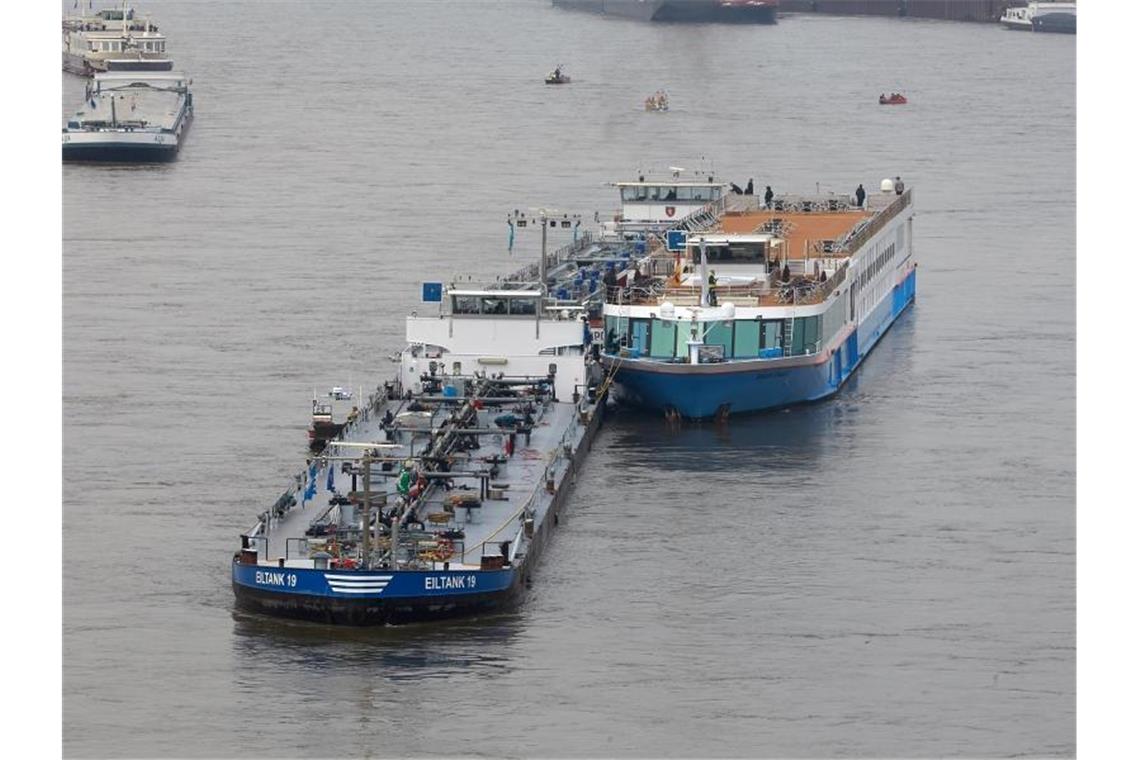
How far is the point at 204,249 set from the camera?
6575cm

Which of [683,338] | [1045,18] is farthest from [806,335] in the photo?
[1045,18]

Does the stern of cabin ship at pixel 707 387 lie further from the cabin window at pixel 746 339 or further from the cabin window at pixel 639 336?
the cabin window at pixel 639 336

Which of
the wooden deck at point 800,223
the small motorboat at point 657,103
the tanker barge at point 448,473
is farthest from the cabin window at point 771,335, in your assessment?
the small motorboat at point 657,103

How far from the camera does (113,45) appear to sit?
12325 centimetres

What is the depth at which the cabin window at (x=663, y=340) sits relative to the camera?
46500 millimetres

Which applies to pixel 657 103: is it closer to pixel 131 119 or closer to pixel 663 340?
pixel 131 119

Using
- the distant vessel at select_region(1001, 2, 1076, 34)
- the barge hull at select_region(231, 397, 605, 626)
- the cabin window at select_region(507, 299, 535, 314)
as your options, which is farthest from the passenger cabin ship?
the distant vessel at select_region(1001, 2, 1076, 34)

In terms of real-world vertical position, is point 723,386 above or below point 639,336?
below

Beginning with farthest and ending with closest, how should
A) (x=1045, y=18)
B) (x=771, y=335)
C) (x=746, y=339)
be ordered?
1. (x=1045, y=18)
2. (x=771, y=335)
3. (x=746, y=339)

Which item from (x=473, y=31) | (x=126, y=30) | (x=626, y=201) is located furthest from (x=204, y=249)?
(x=473, y=31)

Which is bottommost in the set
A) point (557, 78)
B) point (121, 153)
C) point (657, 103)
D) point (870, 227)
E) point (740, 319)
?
point (740, 319)

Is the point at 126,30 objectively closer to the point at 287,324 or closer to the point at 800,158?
the point at 800,158

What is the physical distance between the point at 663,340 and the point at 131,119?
5147 cm

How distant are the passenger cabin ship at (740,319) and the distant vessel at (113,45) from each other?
6655 cm
